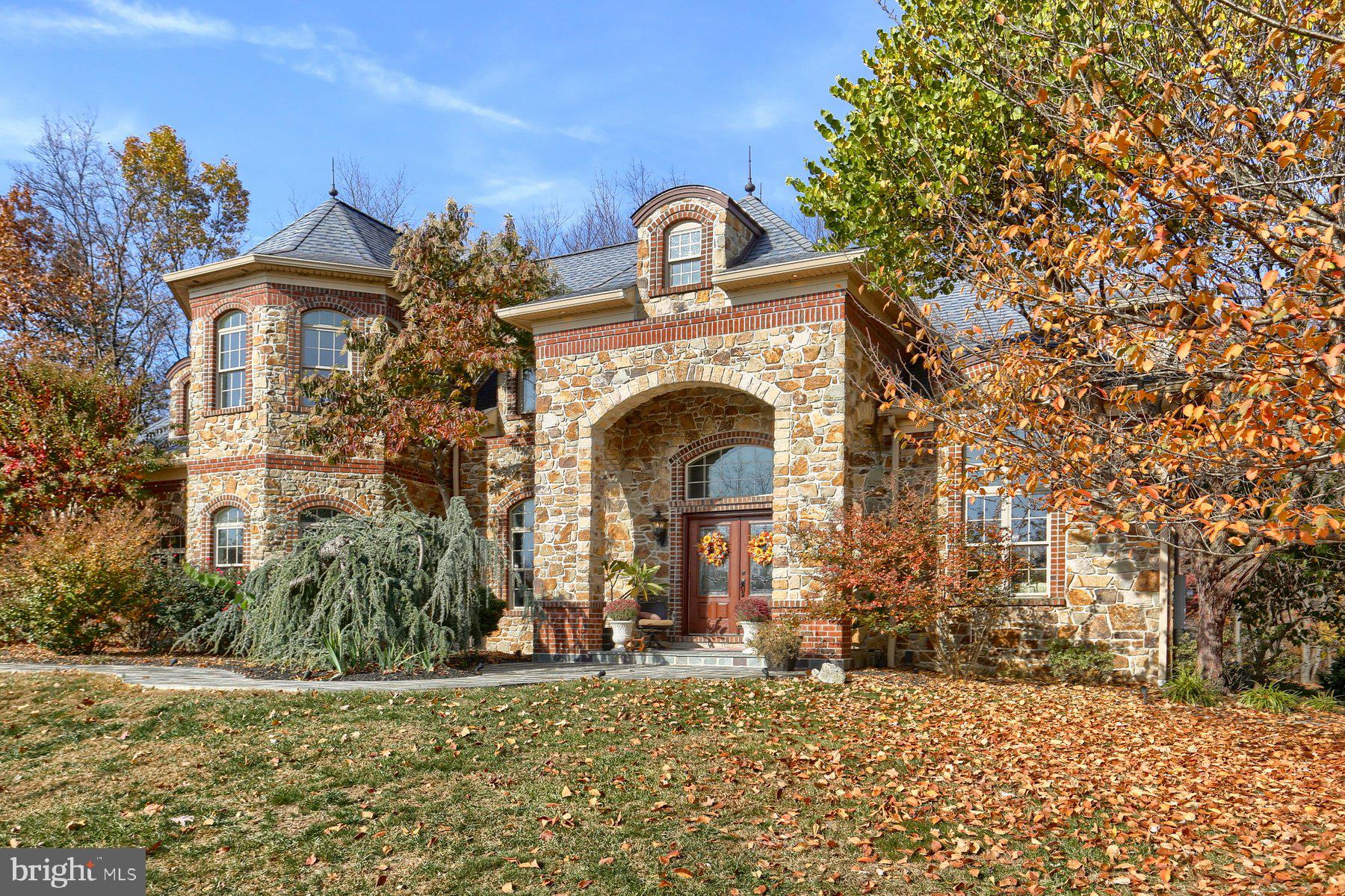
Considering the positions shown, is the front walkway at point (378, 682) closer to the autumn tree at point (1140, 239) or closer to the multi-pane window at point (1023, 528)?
the multi-pane window at point (1023, 528)

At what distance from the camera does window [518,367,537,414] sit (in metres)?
16.2

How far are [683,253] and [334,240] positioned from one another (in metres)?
7.37

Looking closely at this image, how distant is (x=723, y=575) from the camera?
558 inches

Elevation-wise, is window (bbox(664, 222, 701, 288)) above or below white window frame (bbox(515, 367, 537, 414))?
above

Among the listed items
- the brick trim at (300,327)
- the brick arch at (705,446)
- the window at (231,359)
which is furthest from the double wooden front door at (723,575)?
the window at (231,359)

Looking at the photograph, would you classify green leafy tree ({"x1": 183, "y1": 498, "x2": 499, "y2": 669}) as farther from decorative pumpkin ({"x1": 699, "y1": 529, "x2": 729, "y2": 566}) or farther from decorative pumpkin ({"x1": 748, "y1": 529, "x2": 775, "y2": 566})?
decorative pumpkin ({"x1": 699, "y1": 529, "x2": 729, "y2": 566})

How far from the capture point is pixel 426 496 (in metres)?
17.0

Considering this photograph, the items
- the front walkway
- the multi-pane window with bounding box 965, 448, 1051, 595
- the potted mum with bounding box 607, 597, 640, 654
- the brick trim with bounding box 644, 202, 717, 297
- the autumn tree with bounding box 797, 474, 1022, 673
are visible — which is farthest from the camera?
the brick trim with bounding box 644, 202, 717, 297

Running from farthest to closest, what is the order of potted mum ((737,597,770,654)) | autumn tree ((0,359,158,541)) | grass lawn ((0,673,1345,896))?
autumn tree ((0,359,158,541))
potted mum ((737,597,770,654))
grass lawn ((0,673,1345,896))

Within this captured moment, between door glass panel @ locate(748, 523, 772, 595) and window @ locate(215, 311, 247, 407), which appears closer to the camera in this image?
door glass panel @ locate(748, 523, 772, 595)

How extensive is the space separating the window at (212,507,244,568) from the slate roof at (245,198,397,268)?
176 inches

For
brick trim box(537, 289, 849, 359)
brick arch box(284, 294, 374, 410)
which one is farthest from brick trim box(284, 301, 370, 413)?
brick trim box(537, 289, 849, 359)

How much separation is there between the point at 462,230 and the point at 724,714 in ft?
32.7

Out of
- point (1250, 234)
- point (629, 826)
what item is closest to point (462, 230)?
point (629, 826)
